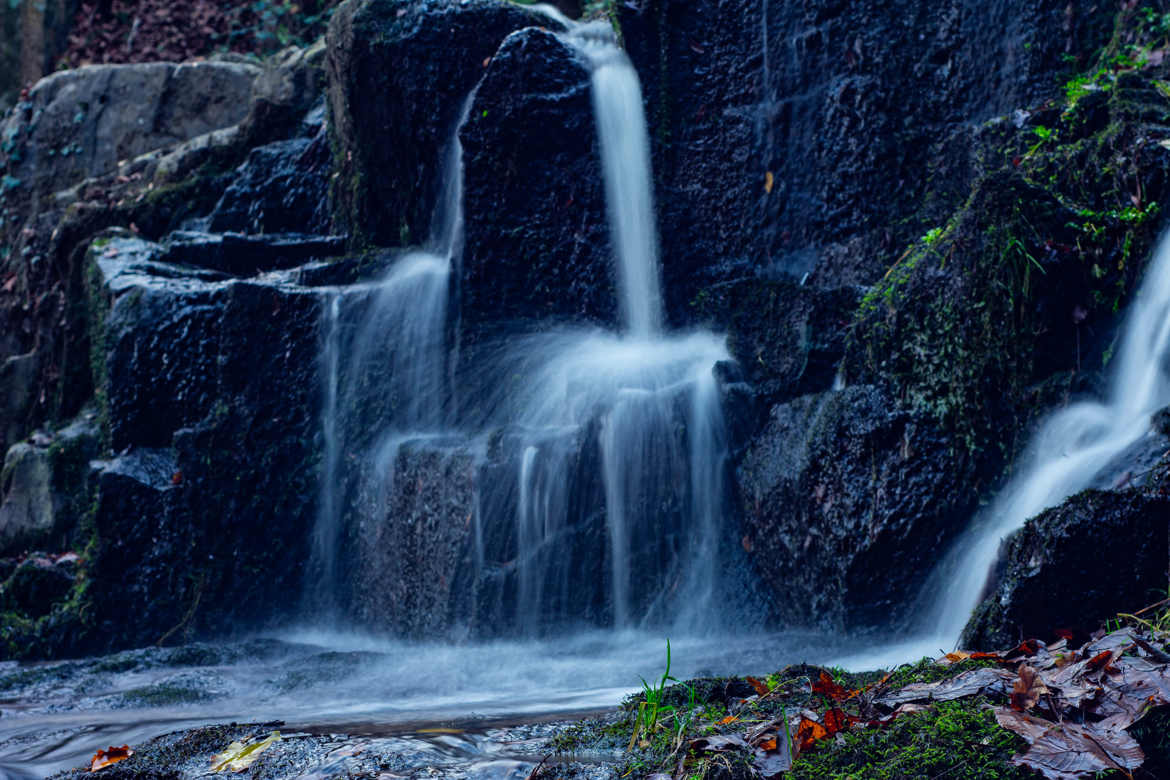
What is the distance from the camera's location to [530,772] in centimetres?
233

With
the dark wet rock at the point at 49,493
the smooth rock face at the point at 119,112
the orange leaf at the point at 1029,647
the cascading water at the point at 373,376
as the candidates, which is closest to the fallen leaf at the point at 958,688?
the orange leaf at the point at 1029,647

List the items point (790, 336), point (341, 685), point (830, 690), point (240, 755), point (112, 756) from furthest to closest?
point (790, 336) → point (341, 685) → point (112, 756) → point (240, 755) → point (830, 690)

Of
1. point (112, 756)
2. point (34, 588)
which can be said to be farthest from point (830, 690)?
point (34, 588)

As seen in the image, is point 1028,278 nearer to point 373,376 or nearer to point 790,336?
point 790,336

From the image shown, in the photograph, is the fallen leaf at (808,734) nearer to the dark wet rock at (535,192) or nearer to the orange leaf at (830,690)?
the orange leaf at (830,690)

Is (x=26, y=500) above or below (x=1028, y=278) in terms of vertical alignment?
below

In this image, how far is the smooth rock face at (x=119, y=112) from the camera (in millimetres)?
10812

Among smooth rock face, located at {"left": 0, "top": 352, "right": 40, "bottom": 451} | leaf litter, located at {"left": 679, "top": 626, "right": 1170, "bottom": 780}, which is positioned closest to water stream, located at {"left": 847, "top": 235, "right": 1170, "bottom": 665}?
leaf litter, located at {"left": 679, "top": 626, "right": 1170, "bottom": 780}

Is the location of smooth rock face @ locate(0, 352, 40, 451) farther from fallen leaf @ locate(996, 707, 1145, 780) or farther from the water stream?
fallen leaf @ locate(996, 707, 1145, 780)

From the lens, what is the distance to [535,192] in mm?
7629

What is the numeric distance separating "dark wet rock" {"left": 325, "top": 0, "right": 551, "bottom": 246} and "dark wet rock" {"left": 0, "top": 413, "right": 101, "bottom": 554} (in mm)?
2865

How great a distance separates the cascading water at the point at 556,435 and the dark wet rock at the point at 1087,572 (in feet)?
7.90

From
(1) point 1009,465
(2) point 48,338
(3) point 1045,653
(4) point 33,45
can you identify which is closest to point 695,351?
(1) point 1009,465

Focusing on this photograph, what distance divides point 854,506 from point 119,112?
969 centimetres
